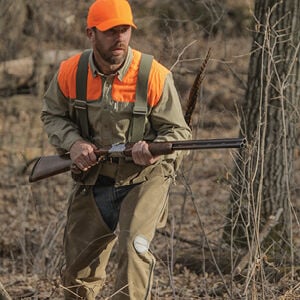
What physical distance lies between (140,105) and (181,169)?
1.51 metres

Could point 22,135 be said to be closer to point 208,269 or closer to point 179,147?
point 208,269

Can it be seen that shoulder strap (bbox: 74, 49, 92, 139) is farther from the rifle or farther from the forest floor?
the forest floor

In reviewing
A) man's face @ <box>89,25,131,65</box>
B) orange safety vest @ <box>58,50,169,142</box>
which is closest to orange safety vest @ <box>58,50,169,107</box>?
orange safety vest @ <box>58,50,169,142</box>

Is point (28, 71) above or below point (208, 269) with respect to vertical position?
above

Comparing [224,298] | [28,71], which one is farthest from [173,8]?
[224,298]

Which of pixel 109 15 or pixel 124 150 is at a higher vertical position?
pixel 109 15

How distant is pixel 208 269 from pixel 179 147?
2.91m

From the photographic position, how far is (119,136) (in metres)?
6.24

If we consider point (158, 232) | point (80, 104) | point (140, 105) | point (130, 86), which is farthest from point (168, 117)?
point (158, 232)

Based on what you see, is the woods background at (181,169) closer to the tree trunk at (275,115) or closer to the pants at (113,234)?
the tree trunk at (275,115)

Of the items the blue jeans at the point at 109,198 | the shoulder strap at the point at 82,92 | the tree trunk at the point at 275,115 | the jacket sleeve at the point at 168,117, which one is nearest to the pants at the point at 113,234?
the blue jeans at the point at 109,198

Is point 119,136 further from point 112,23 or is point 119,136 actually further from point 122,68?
point 112,23

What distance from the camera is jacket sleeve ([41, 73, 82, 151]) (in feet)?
Answer: 21.0

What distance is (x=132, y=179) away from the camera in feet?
20.6
